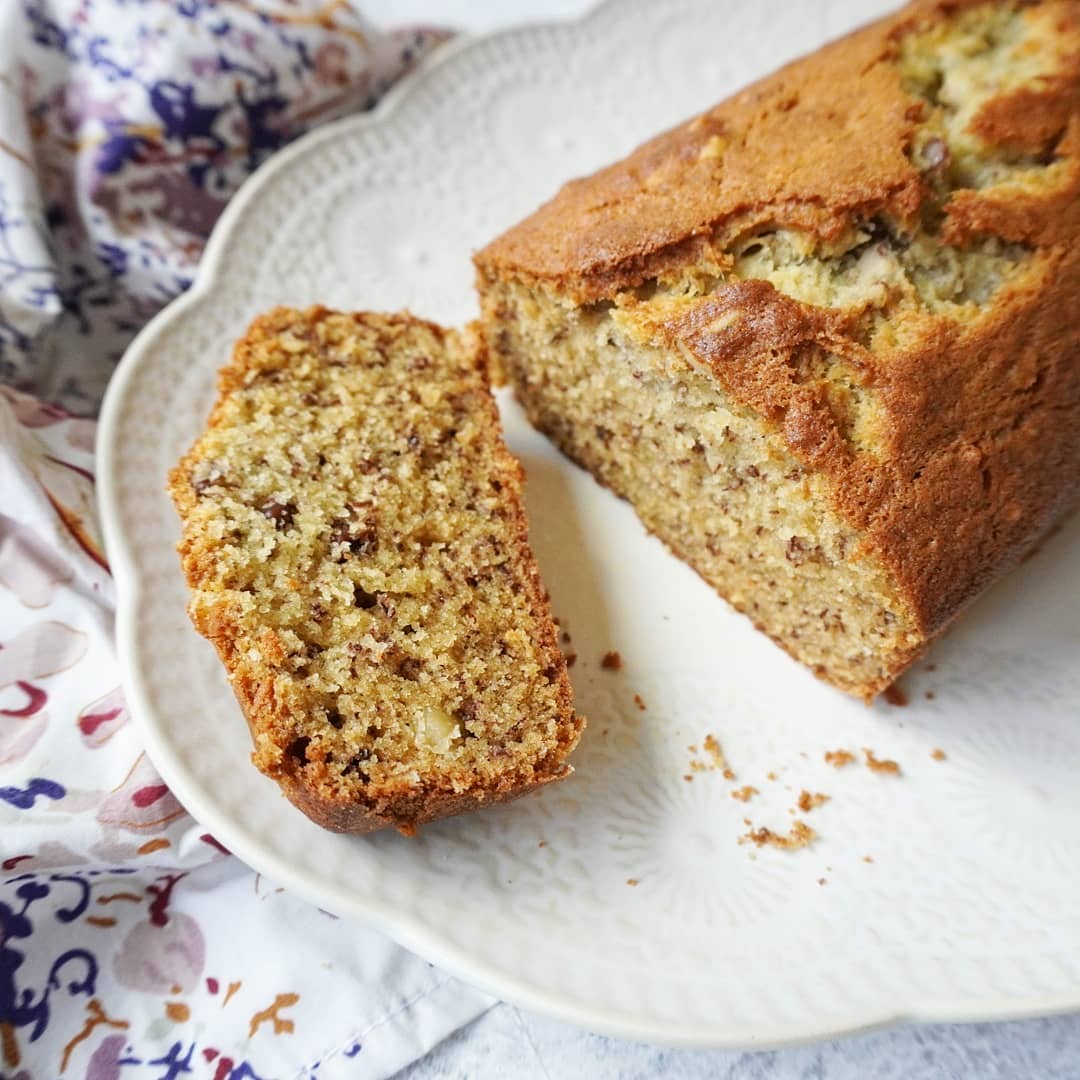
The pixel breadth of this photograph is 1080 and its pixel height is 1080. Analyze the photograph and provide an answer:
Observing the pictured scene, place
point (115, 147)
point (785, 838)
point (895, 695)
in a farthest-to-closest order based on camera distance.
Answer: point (115, 147) < point (895, 695) < point (785, 838)

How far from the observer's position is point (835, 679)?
2.59 m

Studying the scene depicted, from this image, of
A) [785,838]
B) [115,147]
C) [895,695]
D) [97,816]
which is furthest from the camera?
[115,147]

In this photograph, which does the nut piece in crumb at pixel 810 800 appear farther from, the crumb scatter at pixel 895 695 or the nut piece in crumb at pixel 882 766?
the crumb scatter at pixel 895 695

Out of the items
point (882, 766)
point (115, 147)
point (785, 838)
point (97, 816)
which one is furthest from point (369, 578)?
point (115, 147)

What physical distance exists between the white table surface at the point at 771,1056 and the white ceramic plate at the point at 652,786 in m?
0.23

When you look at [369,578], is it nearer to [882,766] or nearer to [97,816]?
[97,816]

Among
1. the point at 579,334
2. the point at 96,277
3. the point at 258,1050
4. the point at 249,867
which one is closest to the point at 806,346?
the point at 579,334

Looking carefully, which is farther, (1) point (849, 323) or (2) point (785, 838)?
(2) point (785, 838)

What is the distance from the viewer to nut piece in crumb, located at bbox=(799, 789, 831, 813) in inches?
95.3

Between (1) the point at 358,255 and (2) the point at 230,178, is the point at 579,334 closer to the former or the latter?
(1) the point at 358,255

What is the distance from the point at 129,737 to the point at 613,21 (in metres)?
2.98

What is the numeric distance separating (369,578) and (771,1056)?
141 cm

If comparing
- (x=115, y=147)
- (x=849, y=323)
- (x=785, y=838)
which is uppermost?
(x=115, y=147)

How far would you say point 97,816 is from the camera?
218cm
